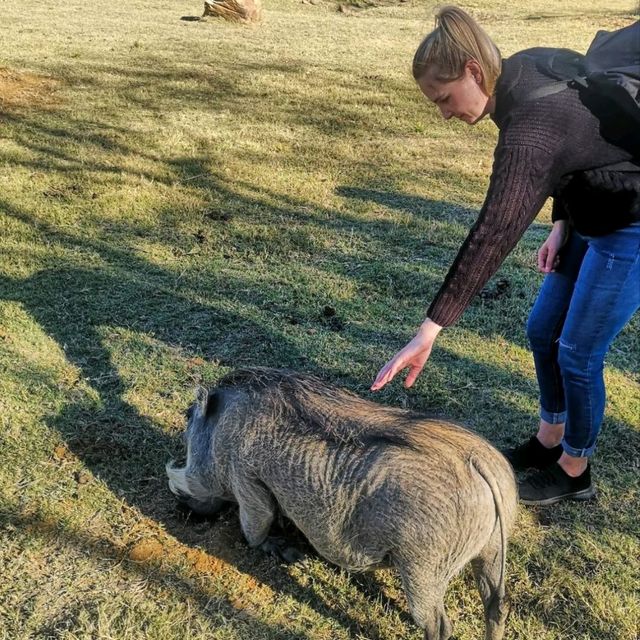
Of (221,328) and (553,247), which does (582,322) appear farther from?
(221,328)

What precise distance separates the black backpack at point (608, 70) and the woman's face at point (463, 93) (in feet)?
0.57

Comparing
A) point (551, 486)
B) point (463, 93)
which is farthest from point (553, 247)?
point (551, 486)

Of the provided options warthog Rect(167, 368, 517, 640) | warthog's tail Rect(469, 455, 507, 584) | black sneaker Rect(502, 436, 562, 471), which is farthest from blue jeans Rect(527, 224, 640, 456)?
warthog's tail Rect(469, 455, 507, 584)

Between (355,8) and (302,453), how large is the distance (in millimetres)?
17969

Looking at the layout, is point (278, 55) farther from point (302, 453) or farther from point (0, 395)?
point (302, 453)

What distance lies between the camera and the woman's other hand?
8.88ft

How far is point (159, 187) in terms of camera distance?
20.2 ft

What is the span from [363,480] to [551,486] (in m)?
1.16

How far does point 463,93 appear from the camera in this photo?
7.02 feet

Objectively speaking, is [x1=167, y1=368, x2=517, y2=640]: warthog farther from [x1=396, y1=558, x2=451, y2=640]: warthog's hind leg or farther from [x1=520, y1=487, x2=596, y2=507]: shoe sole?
[x1=520, y1=487, x2=596, y2=507]: shoe sole

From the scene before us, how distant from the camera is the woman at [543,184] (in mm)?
2020

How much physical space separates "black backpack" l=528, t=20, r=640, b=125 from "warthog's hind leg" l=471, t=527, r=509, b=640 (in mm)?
1295

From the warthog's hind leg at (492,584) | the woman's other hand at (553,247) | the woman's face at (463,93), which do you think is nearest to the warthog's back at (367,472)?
the warthog's hind leg at (492,584)

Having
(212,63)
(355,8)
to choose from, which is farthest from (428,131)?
(355,8)
